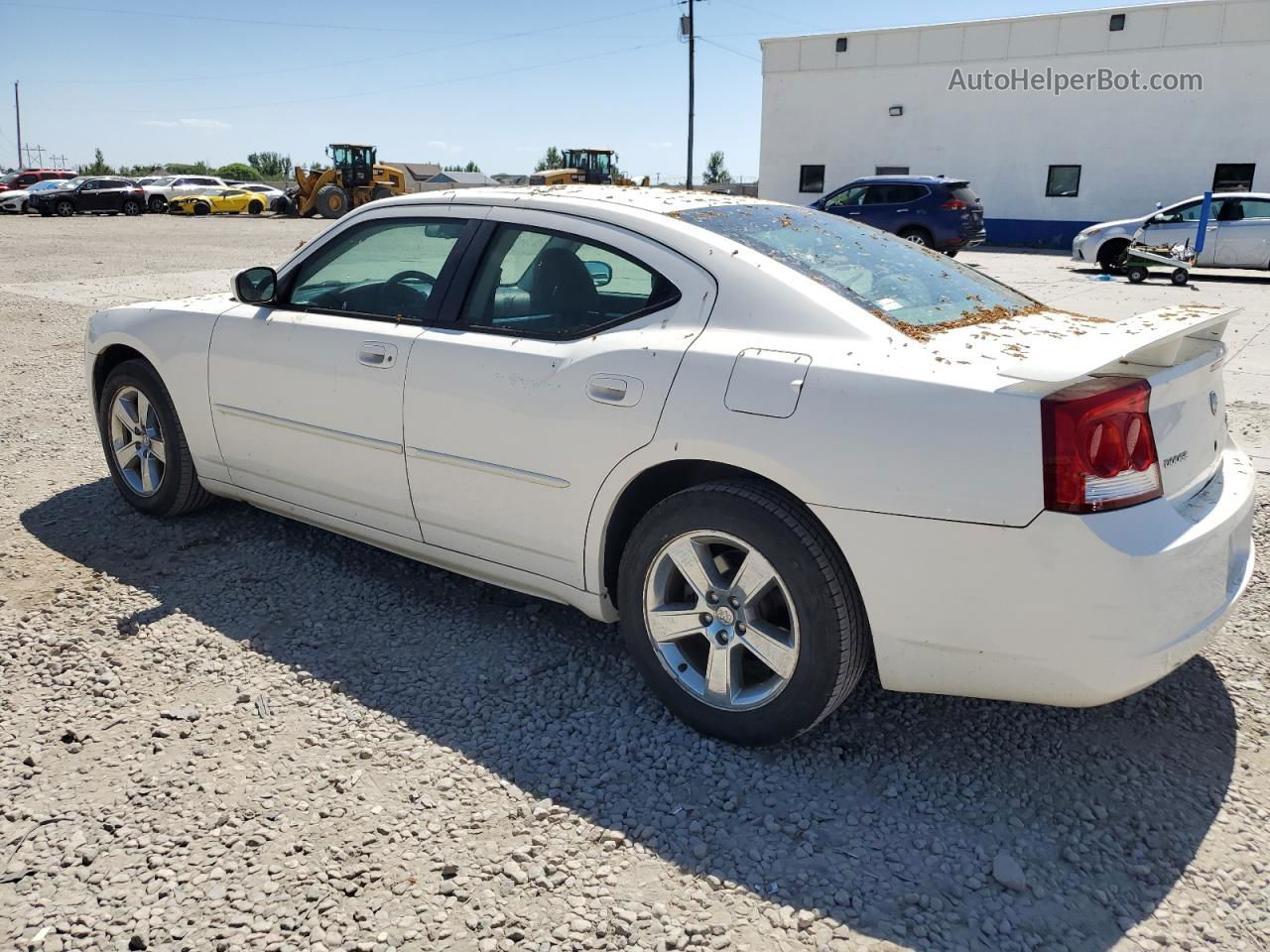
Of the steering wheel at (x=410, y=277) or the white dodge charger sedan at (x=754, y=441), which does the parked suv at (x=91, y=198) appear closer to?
the white dodge charger sedan at (x=754, y=441)

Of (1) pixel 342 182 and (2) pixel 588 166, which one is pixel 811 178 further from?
(1) pixel 342 182

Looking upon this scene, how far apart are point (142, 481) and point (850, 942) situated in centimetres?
392

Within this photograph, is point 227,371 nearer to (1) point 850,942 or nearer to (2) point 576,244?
(2) point 576,244

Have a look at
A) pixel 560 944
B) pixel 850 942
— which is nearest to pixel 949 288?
pixel 850 942

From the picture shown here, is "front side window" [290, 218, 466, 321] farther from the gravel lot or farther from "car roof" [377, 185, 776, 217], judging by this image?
the gravel lot

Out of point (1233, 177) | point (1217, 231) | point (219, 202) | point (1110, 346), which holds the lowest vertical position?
point (1110, 346)

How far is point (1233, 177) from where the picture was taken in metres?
26.8

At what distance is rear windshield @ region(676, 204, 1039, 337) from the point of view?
303 centimetres

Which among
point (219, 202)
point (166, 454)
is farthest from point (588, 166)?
point (166, 454)

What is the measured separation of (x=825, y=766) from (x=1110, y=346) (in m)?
1.40

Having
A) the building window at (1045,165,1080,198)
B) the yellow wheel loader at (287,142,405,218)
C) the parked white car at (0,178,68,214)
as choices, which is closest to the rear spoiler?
the building window at (1045,165,1080,198)

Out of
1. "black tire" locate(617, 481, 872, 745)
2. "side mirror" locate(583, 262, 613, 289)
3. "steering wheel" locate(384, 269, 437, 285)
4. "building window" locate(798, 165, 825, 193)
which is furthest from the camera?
"building window" locate(798, 165, 825, 193)

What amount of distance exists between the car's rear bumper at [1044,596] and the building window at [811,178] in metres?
32.2

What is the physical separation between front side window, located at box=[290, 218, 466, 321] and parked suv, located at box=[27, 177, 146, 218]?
38.3m
